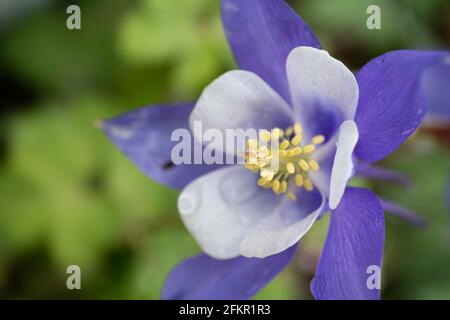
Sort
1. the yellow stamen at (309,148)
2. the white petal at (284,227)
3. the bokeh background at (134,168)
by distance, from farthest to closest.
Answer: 1. the bokeh background at (134,168)
2. the yellow stamen at (309,148)
3. the white petal at (284,227)

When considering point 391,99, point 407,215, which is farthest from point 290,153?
point 407,215

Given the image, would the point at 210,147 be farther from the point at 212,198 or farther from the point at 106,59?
the point at 106,59

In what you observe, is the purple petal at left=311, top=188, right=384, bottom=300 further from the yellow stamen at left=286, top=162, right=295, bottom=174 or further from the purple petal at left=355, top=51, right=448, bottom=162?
the yellow stamen at left=286, top=162, right=295, bottom=174

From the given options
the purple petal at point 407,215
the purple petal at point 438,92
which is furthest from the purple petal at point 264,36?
the purple petal at point 438,92

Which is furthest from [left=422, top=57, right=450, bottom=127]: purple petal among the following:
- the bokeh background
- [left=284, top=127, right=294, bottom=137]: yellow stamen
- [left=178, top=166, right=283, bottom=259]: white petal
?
[left=178, top=166, right=283, bottom=259]: white petal

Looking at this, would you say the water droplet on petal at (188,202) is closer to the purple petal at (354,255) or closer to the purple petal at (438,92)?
the purple petal at (354,255)

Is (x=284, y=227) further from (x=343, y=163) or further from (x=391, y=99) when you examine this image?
(x=391, y=99)

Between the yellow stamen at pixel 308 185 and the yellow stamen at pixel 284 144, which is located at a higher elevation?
the yellow stamen at pixel 284 144

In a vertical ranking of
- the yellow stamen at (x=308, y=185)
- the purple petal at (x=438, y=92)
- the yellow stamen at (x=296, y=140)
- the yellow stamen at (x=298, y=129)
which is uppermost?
the purple petal at (x=438, y=92)
